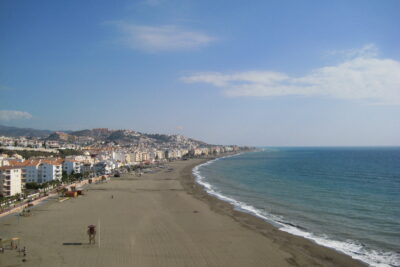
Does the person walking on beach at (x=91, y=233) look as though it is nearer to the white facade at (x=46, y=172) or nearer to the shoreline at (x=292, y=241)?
the shoreline at (x=292, y=241)

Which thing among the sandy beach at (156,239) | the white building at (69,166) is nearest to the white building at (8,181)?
the sandy beach at (156,239)

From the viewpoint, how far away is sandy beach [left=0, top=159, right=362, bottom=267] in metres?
13.9

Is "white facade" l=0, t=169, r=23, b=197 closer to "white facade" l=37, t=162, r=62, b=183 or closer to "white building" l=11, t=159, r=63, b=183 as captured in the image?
"white building" l=11, t=159, r=63, b=183

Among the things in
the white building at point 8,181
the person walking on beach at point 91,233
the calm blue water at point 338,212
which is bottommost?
the calm blue water at point 338,212

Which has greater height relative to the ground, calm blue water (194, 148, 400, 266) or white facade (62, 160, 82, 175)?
white facade (62, 160, 82, 175)

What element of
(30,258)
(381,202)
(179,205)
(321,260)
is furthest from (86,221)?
(381,202)

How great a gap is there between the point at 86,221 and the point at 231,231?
926 cm

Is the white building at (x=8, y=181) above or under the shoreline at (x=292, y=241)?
above

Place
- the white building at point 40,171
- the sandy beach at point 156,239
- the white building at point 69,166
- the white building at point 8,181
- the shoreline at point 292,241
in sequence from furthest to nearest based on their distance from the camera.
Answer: the white building at point 69,166
the white building at point 40,171
the white building at point 8,181
the shoreline at point 292,241
the sandy beach at point 156,239

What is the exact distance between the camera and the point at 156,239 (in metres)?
16.9

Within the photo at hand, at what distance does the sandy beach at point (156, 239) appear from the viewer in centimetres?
1386

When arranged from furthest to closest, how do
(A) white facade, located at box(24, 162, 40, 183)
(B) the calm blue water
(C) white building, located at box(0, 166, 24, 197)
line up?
(A) white facade, located at box(24, 162, 40, 183), (C) white building, located at box(0, 166, 24, 197), (B) the calm blue water

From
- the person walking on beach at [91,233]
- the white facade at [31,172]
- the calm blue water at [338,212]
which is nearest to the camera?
the person walking on beach at [91,233]

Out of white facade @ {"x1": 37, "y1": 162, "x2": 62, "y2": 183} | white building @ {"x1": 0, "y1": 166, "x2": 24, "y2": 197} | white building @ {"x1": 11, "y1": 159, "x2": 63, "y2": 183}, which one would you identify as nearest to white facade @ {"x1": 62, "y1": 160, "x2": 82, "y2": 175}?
white building @ {"x1": 11, "y1": 159, "x2": 63, "y2": 183}
